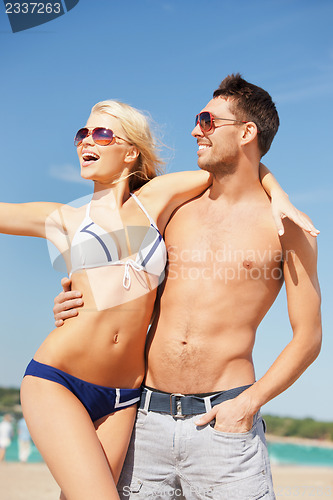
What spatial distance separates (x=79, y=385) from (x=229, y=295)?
1.21 metres

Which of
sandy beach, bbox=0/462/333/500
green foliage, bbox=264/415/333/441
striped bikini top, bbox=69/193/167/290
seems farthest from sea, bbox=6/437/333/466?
striped bikini top, bbox=69/193/167/290

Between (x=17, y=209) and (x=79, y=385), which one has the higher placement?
(x=17, y=209)

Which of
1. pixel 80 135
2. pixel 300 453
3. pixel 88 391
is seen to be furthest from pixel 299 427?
pixel 80 135

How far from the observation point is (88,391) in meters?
3.45

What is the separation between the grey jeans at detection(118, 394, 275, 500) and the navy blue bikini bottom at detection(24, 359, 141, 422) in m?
0.31

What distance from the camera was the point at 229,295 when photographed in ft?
12.8

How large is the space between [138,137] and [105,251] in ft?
3.09

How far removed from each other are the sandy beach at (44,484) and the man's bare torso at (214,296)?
9.60 metres

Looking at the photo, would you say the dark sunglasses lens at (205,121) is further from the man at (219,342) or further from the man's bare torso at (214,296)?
the man's bare torso at (214,296)

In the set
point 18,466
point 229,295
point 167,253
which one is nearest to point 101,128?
point 167,253

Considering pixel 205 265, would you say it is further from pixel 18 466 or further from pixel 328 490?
pixel 18 466

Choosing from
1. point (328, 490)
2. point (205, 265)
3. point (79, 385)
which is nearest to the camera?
point (79, 385)

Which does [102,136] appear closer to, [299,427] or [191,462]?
[191,462]

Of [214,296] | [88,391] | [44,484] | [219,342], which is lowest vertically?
[44,484]
